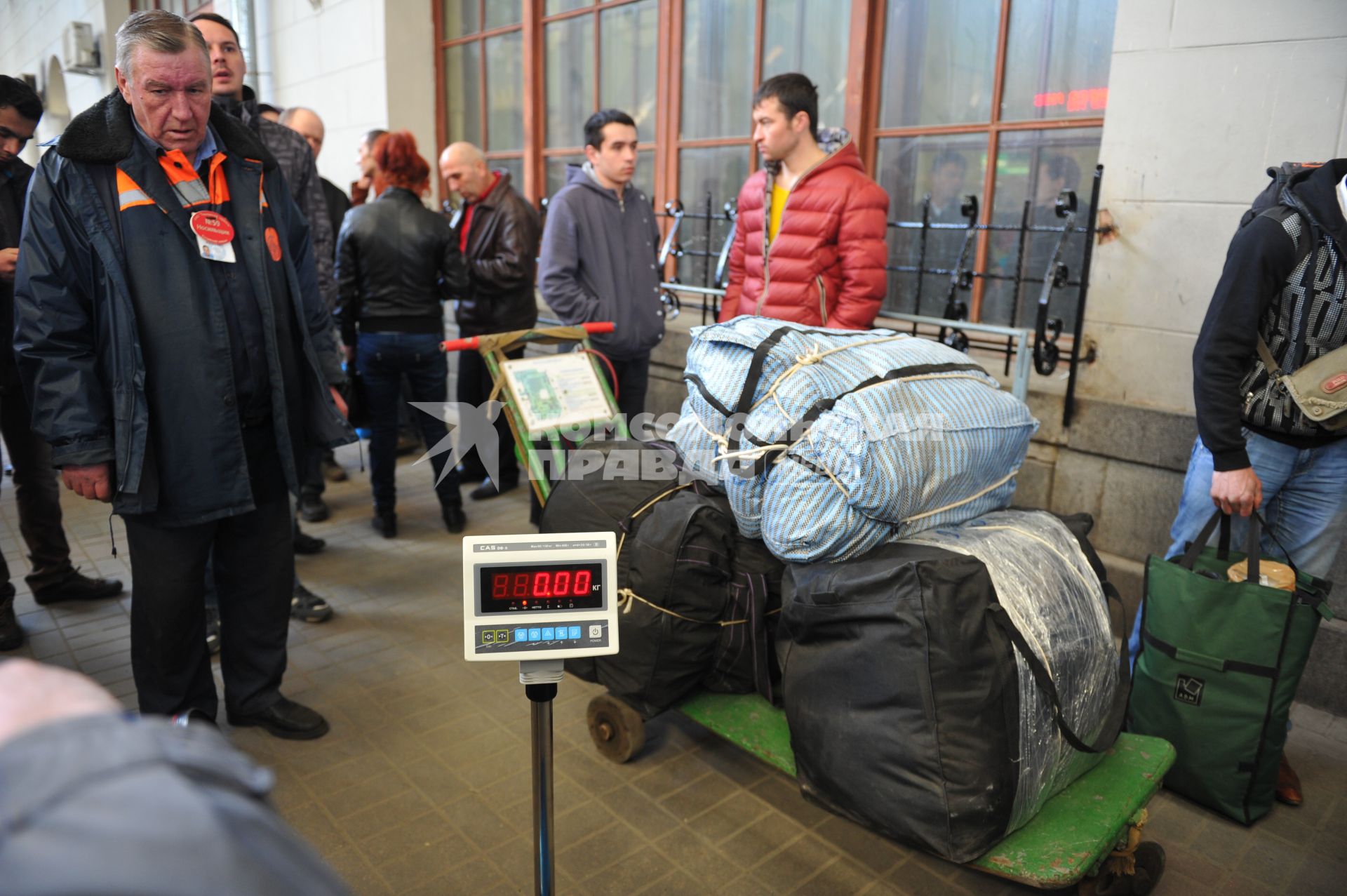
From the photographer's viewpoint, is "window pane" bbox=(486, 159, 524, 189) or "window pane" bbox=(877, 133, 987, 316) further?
"window pane" bbox=(486, 159, 524, 189)

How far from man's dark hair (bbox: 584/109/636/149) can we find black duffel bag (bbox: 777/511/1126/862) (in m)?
A: 2.63

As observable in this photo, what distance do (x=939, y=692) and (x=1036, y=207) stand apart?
2.89 meters

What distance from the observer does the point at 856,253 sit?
3508mm

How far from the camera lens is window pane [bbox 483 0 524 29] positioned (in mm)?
7004

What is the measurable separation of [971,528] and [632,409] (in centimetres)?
245

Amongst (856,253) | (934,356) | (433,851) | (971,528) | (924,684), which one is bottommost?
(433,851)

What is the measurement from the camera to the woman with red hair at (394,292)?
14.7 ft

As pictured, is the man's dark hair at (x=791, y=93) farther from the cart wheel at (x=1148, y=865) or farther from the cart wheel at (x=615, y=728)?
the cart wheel at (x=1148, y=865)

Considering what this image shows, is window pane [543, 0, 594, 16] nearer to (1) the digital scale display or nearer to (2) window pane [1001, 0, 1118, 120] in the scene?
(2) window pane [1001, 0, 1118, 120]

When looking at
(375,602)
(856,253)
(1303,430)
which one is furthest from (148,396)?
(1303,430)

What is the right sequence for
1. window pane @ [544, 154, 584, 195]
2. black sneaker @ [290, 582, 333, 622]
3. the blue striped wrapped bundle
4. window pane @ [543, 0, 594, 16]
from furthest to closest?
window pane @ [544, 154, 584, 195]
window pane @ [543, 0, 594, 16]
black sneaker @ [290, 582, 333, 622]
the blue striped wrapped bundle

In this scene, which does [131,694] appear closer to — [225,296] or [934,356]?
[225,296]

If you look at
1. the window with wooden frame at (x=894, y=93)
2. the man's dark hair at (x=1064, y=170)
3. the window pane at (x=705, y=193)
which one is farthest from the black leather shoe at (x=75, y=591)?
the man's dark hair at (x=1064, y=170)

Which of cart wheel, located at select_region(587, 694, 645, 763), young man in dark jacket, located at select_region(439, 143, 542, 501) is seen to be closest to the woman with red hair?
young man in dark jacket, located at select_region(439, 143, 542, 501)
